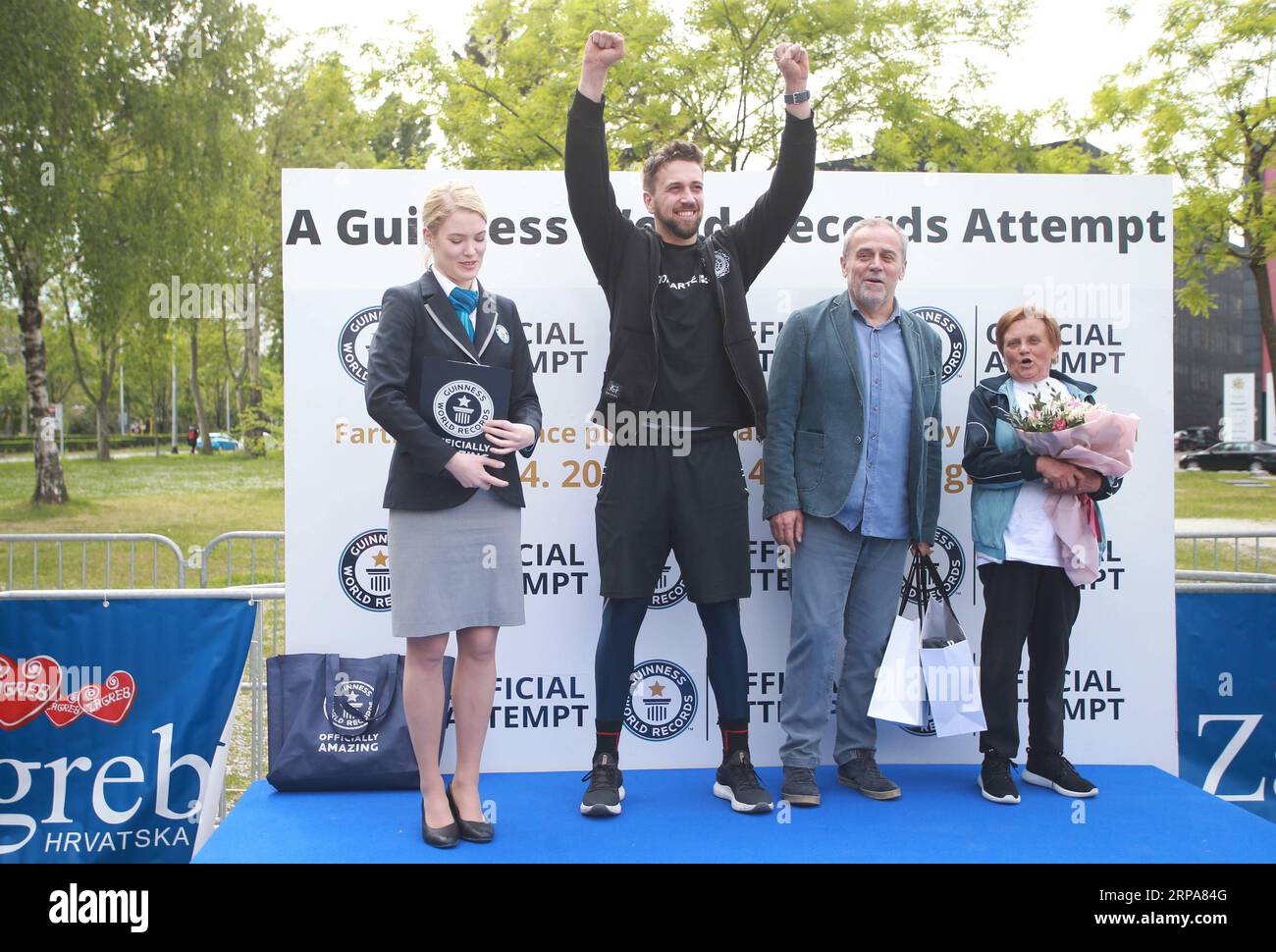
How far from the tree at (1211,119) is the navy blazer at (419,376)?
33.7 feet

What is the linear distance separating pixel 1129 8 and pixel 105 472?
2570cm

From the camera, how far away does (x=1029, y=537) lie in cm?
352

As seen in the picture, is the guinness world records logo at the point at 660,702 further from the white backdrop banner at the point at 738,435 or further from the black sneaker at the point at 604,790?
the black sneaker at the point at 604,790

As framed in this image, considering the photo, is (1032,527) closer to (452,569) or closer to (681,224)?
(681,224)

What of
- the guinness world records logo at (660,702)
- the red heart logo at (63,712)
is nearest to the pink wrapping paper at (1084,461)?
the guinness world records logo at (660,702)

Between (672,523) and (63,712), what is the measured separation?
→ 2.76 meters

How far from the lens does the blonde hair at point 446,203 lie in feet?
10.3

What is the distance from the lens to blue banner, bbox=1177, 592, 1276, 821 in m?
4.47

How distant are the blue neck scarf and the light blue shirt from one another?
141 centimetres

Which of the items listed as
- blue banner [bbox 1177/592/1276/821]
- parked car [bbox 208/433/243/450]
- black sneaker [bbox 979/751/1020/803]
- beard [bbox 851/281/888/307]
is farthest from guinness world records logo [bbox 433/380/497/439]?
parked car [bbox 208/433/243/450]

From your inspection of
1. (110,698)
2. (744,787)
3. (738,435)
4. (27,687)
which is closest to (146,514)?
(27,687)

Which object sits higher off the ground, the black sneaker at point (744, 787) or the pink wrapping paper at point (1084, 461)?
the pink wrapping paper at point (1084, 461)

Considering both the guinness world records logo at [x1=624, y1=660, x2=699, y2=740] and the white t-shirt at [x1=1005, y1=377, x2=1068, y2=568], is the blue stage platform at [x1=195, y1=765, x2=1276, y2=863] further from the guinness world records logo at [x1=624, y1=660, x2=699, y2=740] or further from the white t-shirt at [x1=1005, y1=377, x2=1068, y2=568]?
the white t-shirt at [x1=1005, y1=377, x2=1068, y2=568]
